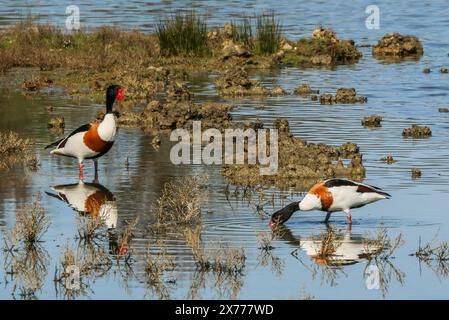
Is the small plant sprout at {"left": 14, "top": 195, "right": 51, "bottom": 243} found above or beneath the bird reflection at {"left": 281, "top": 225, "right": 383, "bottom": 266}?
above

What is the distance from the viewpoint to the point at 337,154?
19.2 m

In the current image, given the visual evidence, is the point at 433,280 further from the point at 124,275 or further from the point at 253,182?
the point at 253,182

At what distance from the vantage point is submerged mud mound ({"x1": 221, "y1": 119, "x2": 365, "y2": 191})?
1761cm

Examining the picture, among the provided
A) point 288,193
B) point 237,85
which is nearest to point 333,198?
point 288,193

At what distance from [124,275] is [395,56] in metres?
22.6

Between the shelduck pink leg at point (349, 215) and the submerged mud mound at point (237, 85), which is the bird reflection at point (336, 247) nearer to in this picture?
the shelduck pink leg at point (349, 215)

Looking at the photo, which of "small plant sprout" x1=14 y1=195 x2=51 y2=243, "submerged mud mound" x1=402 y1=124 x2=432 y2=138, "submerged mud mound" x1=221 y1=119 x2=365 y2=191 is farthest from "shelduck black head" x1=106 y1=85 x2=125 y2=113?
"submerged mud mound" x1=402 y1=124 x2=432 y2=138

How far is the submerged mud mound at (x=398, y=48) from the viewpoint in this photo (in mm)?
34156

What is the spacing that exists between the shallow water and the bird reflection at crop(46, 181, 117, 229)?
0.13m

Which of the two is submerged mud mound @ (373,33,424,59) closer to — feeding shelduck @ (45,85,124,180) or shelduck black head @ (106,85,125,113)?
shelduck black head @ (106,85,125,113)

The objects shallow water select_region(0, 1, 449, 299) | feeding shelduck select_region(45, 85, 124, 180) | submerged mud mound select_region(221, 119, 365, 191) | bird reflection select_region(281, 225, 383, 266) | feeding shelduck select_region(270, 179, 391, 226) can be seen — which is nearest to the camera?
shallow water select_region(0, 1, 449, 299)

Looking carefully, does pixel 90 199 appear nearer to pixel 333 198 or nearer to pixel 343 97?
pixel 333 198

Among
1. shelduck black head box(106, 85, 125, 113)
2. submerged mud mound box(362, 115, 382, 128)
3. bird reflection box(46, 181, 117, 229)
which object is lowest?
bird reflection box(46, 181, 117, 229)
